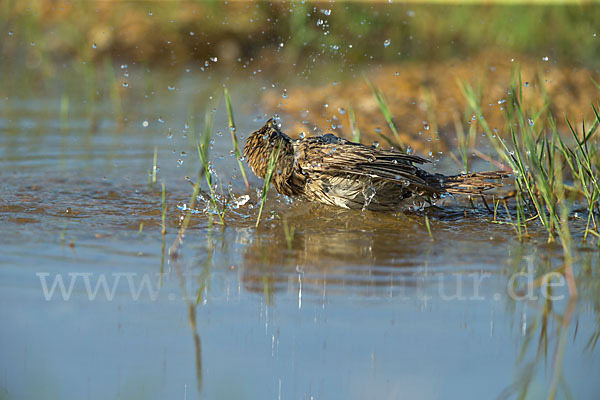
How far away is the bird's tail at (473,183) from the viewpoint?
566cm

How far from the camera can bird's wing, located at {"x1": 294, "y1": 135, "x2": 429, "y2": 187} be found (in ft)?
18.4

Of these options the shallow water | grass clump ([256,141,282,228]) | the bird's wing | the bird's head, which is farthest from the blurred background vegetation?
grass clump ([256,141,282,228])

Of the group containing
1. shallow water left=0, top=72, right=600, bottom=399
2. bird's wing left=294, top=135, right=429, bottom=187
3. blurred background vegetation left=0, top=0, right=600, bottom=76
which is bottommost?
shallow water left=0, top=72, right=600, bottom=399

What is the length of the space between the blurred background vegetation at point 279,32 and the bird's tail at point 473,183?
7.29 metres

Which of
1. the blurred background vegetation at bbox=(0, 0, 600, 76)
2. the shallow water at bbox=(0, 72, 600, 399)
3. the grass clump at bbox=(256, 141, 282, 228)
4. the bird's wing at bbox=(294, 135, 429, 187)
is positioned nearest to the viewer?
the shallow water at bbox=(0, 72, 600, 399)

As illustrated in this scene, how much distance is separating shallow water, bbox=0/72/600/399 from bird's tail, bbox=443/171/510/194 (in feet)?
0.63

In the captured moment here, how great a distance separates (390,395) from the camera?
3059 mm

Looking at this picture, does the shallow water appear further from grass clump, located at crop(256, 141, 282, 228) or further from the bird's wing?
the bird's wing

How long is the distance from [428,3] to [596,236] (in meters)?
10.2

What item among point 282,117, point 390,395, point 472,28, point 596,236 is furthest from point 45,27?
point 390,395

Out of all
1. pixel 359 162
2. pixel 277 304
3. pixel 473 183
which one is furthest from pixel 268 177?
pixel 473 183

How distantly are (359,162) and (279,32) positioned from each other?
845 centimetres

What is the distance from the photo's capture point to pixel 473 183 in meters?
5.68

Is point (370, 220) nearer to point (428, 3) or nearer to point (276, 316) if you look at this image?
point (276, 316)
